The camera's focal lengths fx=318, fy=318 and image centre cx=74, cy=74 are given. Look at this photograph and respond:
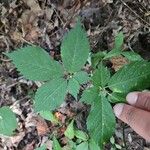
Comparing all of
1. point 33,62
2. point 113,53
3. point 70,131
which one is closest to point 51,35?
point 113,53

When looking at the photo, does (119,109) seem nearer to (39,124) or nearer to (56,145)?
(56,145)

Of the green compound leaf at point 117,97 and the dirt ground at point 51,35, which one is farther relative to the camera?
the dirt ground at point 51,35

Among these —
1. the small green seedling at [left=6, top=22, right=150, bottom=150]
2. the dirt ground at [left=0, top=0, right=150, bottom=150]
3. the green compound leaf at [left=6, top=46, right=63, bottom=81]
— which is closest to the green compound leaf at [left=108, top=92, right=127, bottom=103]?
the small green seedling at [left=6, top=22, right=150, bottom=150]

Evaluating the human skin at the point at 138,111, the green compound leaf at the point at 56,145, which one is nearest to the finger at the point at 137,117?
the human skin at the point at 138,111

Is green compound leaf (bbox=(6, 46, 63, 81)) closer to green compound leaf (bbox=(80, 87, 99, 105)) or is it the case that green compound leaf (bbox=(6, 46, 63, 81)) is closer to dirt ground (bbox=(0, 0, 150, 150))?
green compound leaf (bbox=(80, 87, 99, 105))

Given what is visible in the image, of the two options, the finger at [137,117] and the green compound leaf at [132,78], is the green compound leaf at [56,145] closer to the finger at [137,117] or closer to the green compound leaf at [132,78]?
the finger at [137,117]

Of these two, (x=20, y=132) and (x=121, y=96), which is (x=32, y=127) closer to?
(x=20, y=132)

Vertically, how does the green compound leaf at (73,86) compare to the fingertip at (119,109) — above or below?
above

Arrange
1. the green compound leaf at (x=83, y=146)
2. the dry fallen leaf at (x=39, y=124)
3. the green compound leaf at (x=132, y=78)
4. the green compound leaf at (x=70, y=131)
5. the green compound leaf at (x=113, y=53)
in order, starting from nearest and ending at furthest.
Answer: the green compound leaf at (x=132, y=78) < the green compound leaf at (x=113, y=53) < the green compound leaf at (x=83, y=146) < the green compound leaf at (x=70, y=131) < the dry fallen leaf at (x=39, y=124)
